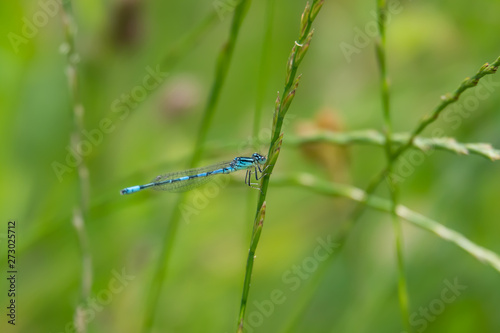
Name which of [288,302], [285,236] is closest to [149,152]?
[285,236]

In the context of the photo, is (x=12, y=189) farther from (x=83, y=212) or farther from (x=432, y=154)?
(x=432, y=154)

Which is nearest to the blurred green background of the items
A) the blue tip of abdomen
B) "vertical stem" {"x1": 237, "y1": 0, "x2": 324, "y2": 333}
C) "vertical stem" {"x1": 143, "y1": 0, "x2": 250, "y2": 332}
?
the blue tip of abdomen

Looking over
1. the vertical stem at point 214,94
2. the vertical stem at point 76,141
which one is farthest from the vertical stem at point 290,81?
the vertical stem at point 76,141

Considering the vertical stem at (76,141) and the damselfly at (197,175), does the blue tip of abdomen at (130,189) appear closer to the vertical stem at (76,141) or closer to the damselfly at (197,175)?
the damselfly at (197,175)

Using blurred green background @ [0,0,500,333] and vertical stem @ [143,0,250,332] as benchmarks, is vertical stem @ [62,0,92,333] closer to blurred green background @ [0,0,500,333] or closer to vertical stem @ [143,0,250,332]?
vertical stem @ [143,0,250,332]

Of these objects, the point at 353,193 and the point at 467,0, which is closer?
the point at 353,193
